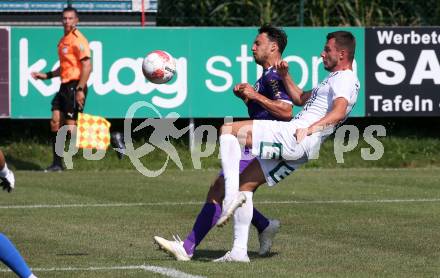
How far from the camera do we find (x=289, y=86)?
10.6m

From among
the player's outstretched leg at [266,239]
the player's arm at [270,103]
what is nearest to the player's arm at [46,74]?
the player's outstretched leg at [266,239]

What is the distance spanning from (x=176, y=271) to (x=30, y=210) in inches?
214

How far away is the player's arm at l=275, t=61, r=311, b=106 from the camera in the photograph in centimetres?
1053

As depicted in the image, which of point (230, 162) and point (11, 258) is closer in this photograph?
point (11, 258)

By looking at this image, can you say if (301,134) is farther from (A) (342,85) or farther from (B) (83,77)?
(B) (83,77)

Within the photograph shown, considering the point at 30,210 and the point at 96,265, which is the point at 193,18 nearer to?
the point at 30,210

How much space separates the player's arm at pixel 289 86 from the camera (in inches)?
415

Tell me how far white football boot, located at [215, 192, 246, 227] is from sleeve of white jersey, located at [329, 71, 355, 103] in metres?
1.16

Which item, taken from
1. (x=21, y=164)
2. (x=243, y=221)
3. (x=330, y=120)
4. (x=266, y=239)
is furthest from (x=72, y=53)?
(x=330, y=120)

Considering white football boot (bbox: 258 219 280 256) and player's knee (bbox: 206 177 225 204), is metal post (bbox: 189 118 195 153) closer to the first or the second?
white football boot (bbox: 258 219 280 256)

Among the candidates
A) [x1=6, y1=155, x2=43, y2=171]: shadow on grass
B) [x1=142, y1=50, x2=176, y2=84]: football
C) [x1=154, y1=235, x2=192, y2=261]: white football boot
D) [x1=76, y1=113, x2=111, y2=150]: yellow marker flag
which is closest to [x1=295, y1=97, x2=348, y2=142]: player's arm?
[x1=154, y1=235, x2=192, y2=261]: white football boot

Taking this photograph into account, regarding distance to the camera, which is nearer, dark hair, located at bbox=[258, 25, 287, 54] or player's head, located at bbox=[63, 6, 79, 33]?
dark hair, located at bbox=[258, 25, 287, 54]

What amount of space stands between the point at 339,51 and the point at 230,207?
1.72 metres

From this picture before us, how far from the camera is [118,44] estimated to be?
20.8 metres
